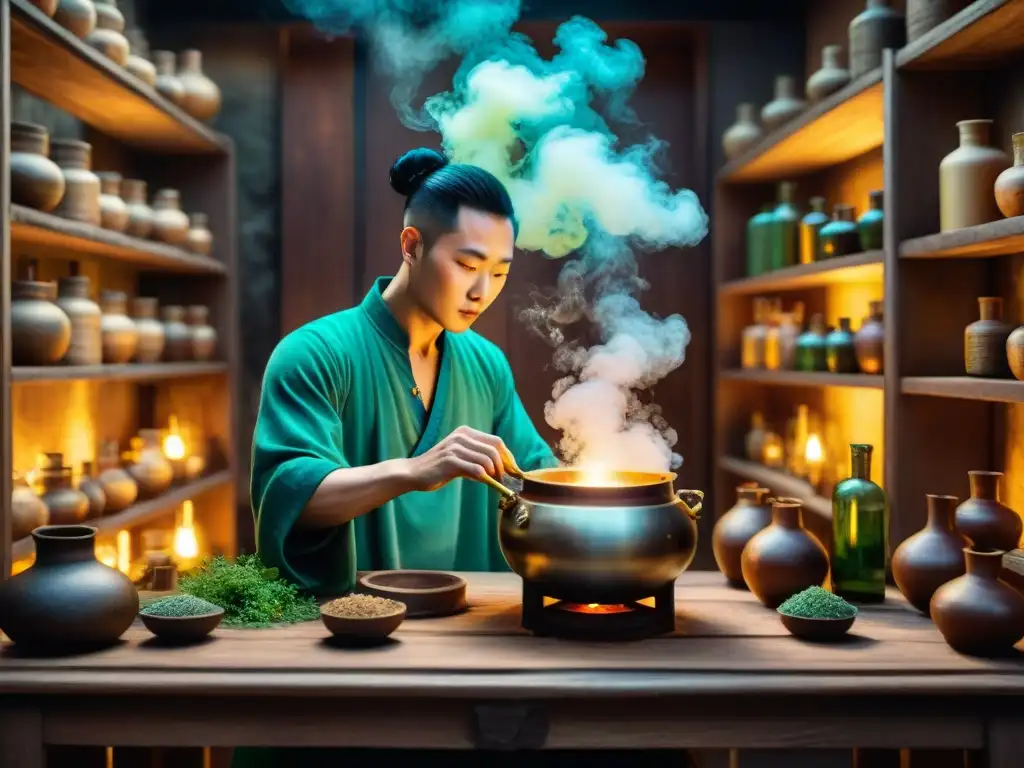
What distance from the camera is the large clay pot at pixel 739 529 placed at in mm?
1986

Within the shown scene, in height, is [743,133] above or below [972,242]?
above

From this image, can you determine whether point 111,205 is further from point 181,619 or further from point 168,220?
point 181,619

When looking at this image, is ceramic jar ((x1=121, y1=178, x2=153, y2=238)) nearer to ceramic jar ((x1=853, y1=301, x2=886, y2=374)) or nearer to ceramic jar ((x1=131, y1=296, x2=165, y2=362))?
ceramic jar ((x1=131, y1=296, x2=165, y2=362))

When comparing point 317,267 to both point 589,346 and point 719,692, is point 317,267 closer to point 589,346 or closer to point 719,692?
point 589,346

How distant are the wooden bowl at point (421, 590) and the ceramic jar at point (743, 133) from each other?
2788mm

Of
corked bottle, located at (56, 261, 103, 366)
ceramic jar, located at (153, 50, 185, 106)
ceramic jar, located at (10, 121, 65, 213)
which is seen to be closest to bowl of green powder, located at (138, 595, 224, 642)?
ceramic jar, located at (10, 121, 65, 213)

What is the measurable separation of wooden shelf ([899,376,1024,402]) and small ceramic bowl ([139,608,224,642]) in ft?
5.31

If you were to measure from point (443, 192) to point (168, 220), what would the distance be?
2.19 m

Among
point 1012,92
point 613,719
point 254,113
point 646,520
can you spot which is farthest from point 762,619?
point 254,113

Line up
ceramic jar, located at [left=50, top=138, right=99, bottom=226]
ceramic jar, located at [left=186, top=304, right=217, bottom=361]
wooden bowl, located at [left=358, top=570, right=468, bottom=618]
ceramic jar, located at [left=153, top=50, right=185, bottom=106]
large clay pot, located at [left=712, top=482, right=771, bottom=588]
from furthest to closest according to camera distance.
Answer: ceramic jar, located at [left=186, top=304, right=217, bottom=361] < ceramic jar, located at [left=153, top=50, right=185, bottom=106] < ceramic jar, located at [left=50, top=138, right=99, bottom=226] < large clay pot, located at [left=712, top=482, right=771, bottom=588] < wooden bowl, located at [left=358, top=570, right=468, bottom=618]

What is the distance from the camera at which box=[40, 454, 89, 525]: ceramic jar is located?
2895 mm

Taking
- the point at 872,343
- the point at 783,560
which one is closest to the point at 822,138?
the point at 872,343

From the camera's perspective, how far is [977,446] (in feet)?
8.49

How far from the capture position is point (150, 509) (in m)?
3.53
